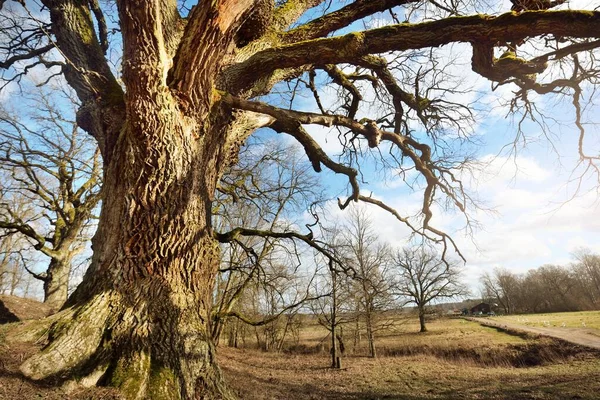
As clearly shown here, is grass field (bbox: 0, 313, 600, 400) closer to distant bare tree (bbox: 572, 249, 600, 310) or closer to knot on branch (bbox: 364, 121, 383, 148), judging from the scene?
knot on branch (bbox: 364, 121, 383, 148)

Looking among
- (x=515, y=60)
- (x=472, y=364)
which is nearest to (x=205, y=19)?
(x=515, y=60)

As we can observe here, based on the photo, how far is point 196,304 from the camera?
3.37 metres

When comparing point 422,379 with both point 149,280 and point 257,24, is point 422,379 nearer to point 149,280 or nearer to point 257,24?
point 149,280

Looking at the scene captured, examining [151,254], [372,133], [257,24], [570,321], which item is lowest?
[570,321]

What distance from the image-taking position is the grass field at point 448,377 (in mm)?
8000

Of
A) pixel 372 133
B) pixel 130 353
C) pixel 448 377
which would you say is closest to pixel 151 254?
pixel 130 353

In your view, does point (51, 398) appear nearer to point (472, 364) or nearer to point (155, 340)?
point (155, 340)

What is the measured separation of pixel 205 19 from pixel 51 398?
3.59 metres

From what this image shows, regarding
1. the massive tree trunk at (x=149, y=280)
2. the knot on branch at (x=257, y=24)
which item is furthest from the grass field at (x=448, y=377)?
the knot on branch at (x=257, y=24)

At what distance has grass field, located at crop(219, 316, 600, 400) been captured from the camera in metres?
8.00

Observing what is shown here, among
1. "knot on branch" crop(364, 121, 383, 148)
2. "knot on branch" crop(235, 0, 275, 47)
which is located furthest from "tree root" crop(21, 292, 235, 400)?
"knot on branch" crop(235, 0, 275, 47)

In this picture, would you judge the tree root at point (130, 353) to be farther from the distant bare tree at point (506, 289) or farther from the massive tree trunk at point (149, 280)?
the distant bare tree at point (506, 289)

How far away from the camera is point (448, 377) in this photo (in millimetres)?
11383

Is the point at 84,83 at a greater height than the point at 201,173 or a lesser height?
greater
